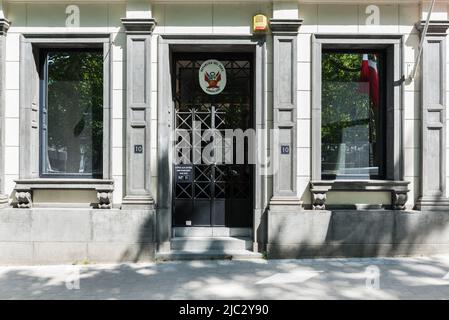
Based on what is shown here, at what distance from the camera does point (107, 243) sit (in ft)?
23.6

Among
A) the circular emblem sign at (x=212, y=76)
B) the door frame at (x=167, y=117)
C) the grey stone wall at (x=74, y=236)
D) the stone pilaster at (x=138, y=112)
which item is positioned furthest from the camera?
the circular emblem sign at (x=212, y=76)

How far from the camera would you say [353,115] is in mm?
7973

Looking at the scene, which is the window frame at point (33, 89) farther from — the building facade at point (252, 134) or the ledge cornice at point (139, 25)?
the ledge cornice at point (139, 25)

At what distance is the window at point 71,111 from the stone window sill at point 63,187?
1.43 ft

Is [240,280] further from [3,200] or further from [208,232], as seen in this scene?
[3,200]

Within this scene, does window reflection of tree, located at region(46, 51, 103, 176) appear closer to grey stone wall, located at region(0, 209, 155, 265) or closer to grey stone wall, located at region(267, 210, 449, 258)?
grey stone wall, located at region(0, 209, 155, 265)

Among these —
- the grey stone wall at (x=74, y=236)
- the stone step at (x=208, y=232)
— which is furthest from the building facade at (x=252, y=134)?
the stone step at (x=208, y=232)

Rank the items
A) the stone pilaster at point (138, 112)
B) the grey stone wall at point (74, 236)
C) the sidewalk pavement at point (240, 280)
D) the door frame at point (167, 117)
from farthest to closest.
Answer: the door frame at point (167, 117) → the stone pilaster at point (138, 112) → the grey stone wall at point (74, 236) → the sidewalk pavement at point (240, 280)

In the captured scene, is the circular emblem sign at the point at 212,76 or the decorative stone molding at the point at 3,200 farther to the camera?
the circular emblem sign at the point at 212,76

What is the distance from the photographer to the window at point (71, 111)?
780cm

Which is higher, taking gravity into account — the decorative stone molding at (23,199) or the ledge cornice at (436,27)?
the ledge cornice at (436,27)

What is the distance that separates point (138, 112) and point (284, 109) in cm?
298

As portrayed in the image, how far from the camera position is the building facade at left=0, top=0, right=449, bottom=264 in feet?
23.8

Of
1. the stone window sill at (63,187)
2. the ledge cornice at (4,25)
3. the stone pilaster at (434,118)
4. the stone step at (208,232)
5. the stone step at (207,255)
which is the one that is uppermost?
the ledge cornice at (4,25)
